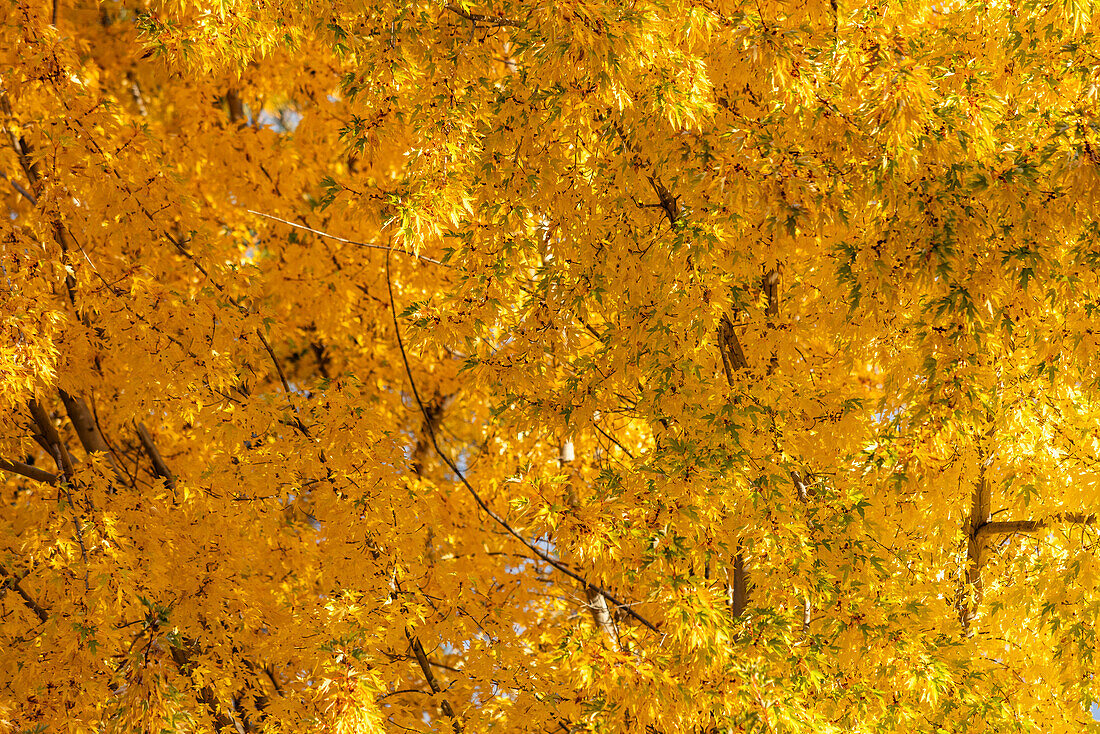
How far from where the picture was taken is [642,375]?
486cm

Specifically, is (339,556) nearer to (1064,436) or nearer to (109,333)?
(109,333)

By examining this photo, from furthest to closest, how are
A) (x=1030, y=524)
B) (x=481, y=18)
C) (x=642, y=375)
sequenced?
(x=1030, y=524) < (x=642, y=375) < (x=481, y=18)

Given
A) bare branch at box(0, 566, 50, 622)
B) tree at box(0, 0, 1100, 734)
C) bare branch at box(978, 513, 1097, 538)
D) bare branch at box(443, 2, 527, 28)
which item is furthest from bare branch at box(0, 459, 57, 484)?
bare branch at box(978, 513, 1097, 538)

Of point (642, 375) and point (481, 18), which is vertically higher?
point (481, 18)

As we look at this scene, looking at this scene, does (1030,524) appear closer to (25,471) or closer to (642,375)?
(642,375)

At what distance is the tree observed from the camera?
355 cm

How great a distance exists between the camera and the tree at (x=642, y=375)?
3.55m

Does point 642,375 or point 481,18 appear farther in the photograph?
point 642,375

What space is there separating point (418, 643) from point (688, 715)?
2.04 m

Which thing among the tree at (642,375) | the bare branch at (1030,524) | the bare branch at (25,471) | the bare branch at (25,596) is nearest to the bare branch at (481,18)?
the tree at (642,375)

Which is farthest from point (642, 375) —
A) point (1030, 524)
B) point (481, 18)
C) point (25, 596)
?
point (25, 596)

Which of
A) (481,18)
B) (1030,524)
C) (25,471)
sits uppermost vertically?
(481,18)

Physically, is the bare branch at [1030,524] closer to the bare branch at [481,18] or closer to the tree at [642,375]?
the tree at [642,375]

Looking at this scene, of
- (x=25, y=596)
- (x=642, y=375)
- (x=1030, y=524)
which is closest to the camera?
(x=642, y=375)
